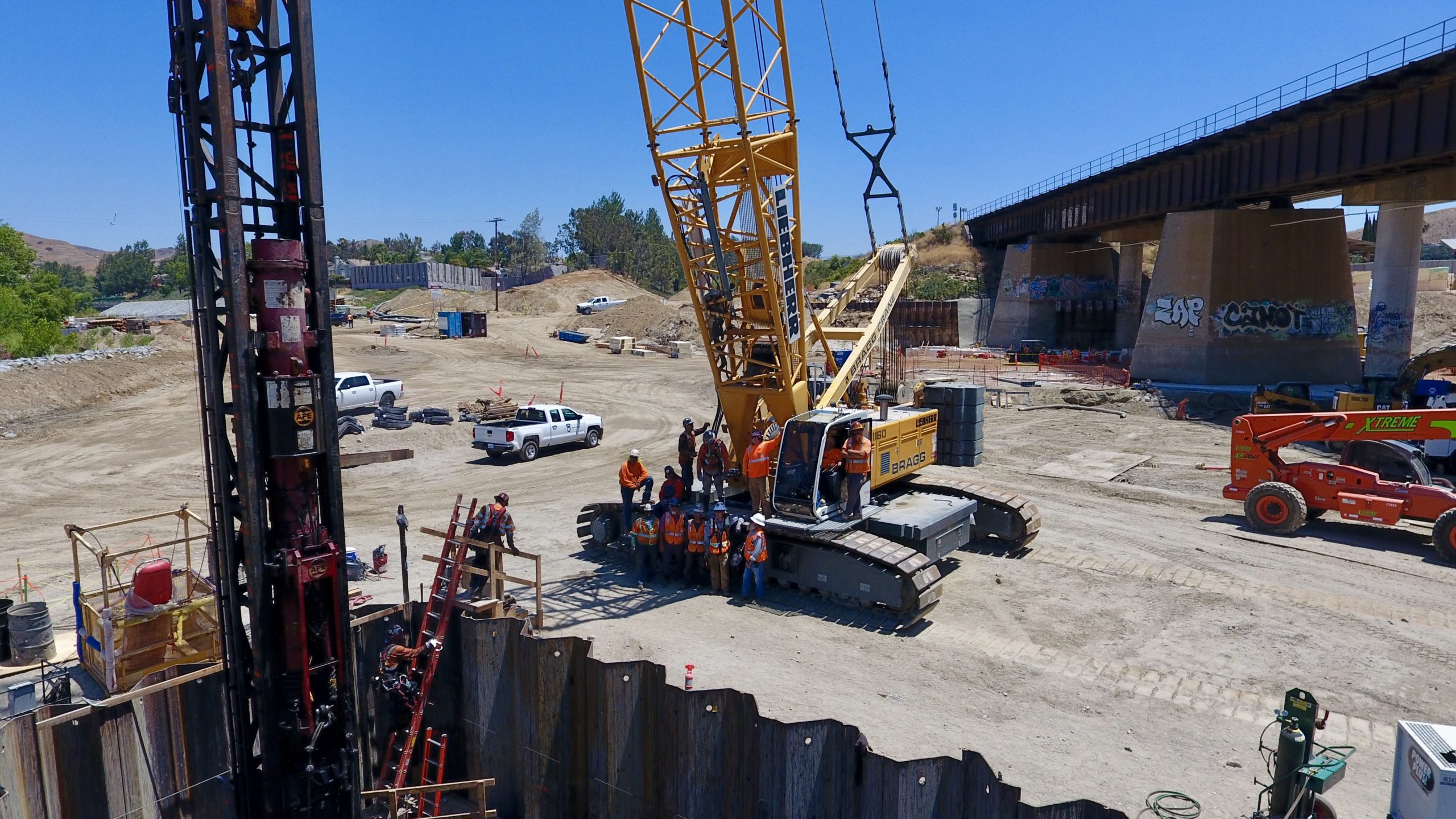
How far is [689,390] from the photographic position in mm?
39062

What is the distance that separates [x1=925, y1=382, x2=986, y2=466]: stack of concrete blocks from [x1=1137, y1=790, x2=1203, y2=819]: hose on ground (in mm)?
12512

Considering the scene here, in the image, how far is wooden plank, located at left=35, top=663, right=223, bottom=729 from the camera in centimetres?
720

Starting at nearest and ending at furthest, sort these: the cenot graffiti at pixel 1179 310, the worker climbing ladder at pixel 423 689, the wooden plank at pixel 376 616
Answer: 1. the worker climbing ladder at pixel 423 689
2. the wooden plank at pixel 376 616
3. the cenot graffiti at pixel 1179 310

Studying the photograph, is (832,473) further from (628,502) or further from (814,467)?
(628,502)

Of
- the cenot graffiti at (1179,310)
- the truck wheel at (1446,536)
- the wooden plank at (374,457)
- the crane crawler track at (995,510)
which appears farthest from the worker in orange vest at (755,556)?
the cenot graffiti at (1179,310)

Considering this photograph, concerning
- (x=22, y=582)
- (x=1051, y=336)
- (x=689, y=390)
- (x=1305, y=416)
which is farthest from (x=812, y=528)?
(x=1051, y=336)

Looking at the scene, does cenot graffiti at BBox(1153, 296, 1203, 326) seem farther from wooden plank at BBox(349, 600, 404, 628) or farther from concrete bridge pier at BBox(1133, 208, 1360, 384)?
wooden plank at BBox(349, 600, 404, 628)

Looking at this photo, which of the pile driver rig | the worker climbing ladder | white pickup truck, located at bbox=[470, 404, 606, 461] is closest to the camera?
the pile driver rig

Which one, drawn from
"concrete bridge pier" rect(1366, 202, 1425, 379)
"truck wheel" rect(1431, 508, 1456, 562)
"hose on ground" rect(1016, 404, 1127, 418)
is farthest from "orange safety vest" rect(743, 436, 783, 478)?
"concrete bridge pier" rect(1366, 202, 1425, 379)

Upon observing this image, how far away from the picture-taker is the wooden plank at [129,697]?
23.6 feet

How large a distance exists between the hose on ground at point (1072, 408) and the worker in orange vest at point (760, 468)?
788 inches

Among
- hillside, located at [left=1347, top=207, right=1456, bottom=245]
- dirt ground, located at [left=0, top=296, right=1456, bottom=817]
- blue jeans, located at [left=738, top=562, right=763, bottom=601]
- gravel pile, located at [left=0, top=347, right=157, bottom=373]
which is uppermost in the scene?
hillside, located at [left=1347, top=207, right=1456, bottom=245]

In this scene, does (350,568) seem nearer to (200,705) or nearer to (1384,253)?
(200,705)

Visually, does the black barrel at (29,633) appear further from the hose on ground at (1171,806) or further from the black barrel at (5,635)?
the hose on ground at (1171,806)
